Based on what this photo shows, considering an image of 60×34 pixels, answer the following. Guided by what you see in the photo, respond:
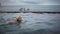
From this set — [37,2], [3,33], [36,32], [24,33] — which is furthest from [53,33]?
[37,2]

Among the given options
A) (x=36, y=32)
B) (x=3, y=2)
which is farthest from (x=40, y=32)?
(x=3, y=2)

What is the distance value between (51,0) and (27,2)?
3.11 feet

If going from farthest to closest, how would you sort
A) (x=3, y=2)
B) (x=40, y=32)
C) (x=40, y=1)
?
(x=40, y=1) → (x=3, y=2) → (x=40, y=32)

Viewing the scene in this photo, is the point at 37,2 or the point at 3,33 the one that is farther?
the point at 37,2

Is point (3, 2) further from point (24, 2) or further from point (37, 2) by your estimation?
point (37, 2)

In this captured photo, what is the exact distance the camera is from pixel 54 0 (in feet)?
15.3

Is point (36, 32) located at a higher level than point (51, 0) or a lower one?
lower

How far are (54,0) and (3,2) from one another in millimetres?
1889

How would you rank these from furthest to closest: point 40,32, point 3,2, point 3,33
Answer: point 3,2, point 40,32, point 3,33

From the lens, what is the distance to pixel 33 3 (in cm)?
484

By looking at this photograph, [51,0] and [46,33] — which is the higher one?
[51,0]

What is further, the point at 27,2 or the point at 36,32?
the point at 27,2

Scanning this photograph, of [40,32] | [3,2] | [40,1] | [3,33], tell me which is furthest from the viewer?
[40,1]

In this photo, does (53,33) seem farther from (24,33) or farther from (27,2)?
(27,2)
